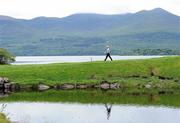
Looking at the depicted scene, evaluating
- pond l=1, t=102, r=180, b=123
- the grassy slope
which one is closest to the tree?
the grassy slope

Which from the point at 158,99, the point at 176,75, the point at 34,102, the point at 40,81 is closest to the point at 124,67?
the point at 176,75

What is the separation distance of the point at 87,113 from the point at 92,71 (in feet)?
115

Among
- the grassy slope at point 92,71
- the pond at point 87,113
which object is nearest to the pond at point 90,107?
the pond at point 87,113

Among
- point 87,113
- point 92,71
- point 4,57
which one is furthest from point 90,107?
point 4,57

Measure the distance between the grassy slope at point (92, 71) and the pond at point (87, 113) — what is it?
22.3 m

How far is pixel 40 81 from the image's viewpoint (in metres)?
88.4

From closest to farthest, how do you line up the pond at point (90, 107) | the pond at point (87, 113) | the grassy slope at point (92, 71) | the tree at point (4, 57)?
the pond at point (87, 113) → the pond at point (90, 107) → the grassy slope at point (92, 71) → the tree at point (4, 57)

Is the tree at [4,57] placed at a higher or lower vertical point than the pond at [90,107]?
higher

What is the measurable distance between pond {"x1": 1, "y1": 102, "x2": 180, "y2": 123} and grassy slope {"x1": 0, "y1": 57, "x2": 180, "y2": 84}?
2231 centimetres

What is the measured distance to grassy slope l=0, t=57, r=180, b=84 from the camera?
3543 inches

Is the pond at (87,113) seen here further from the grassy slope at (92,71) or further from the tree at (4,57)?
the tree at (4,57)

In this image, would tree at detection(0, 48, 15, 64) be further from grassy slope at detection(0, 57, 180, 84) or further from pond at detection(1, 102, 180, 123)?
pond at detection(1, 102, 180, 123)

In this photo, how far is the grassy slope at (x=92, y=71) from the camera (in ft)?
295

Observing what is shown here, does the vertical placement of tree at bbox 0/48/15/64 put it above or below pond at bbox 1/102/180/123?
above
